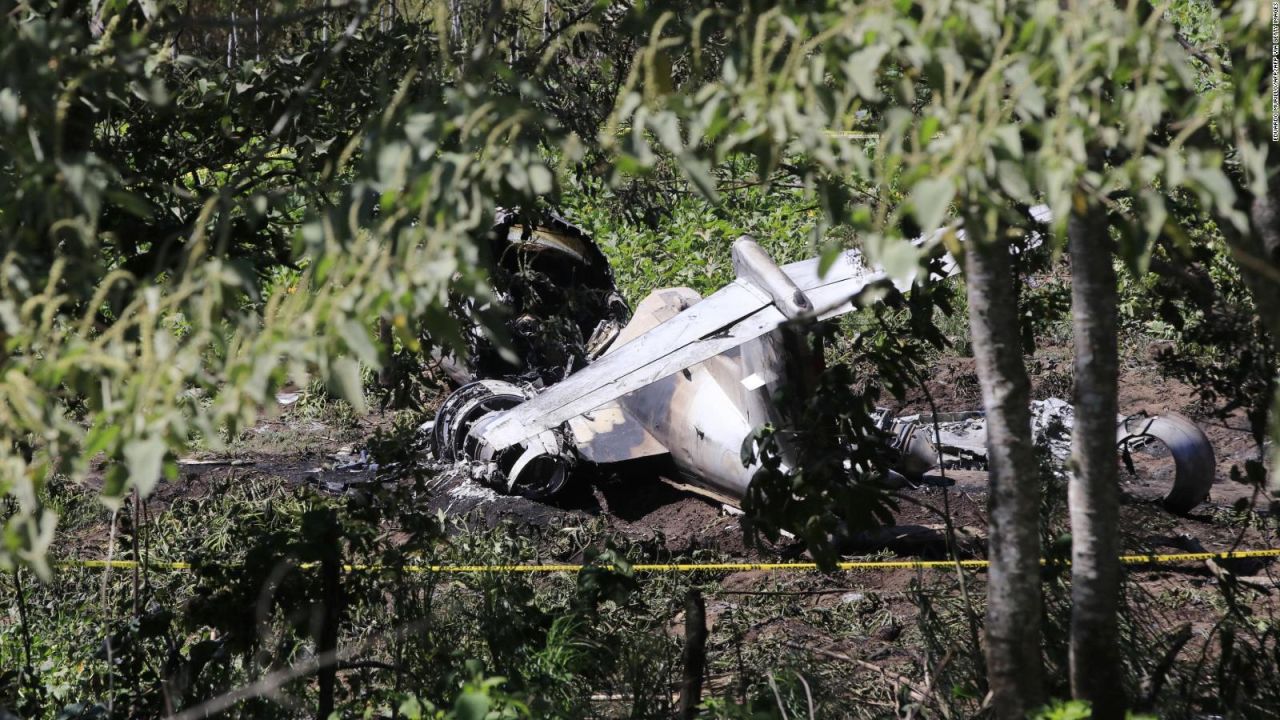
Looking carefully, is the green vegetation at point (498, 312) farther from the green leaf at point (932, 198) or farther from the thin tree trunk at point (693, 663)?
the thin tree trunk at point (693, 663)

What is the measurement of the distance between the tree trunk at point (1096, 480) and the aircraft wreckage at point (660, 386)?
60.3 inches

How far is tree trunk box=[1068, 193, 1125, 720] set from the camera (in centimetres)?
267

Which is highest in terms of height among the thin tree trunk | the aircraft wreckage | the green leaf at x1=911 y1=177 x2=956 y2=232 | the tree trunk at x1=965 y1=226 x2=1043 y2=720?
the aircraft wreckage

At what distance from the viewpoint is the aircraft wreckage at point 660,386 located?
5.05 m

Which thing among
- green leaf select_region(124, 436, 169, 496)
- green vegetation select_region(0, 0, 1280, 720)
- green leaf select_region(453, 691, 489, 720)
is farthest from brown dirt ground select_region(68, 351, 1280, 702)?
green leaf select_region(124, 436, 169, 496)

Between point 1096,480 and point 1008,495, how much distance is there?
0.65 ft

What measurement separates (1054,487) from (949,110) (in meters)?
2.69

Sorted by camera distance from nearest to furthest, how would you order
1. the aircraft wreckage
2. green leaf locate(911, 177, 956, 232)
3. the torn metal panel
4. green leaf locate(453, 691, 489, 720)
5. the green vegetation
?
green leaf locate(911, 177, 956, 232) < the green vegetation < green leaf locate(453, 691, 489, 720) < the aircraft wreckage < the torn metal panel

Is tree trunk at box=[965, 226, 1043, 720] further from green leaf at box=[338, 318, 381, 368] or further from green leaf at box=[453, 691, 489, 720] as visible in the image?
green leaf at box=[338, 318, 381, 368]

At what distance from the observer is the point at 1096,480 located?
267 centimetres

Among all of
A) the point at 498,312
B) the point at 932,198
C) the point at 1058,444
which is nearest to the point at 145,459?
the point at 498,312

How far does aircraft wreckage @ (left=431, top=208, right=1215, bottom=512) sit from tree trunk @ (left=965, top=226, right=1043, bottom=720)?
1.52m

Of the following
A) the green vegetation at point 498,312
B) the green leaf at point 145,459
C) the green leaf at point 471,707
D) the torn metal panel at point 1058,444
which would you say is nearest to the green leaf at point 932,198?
the green vegetation at point 498,312

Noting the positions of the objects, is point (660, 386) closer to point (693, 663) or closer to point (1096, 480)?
point (693, 663)
